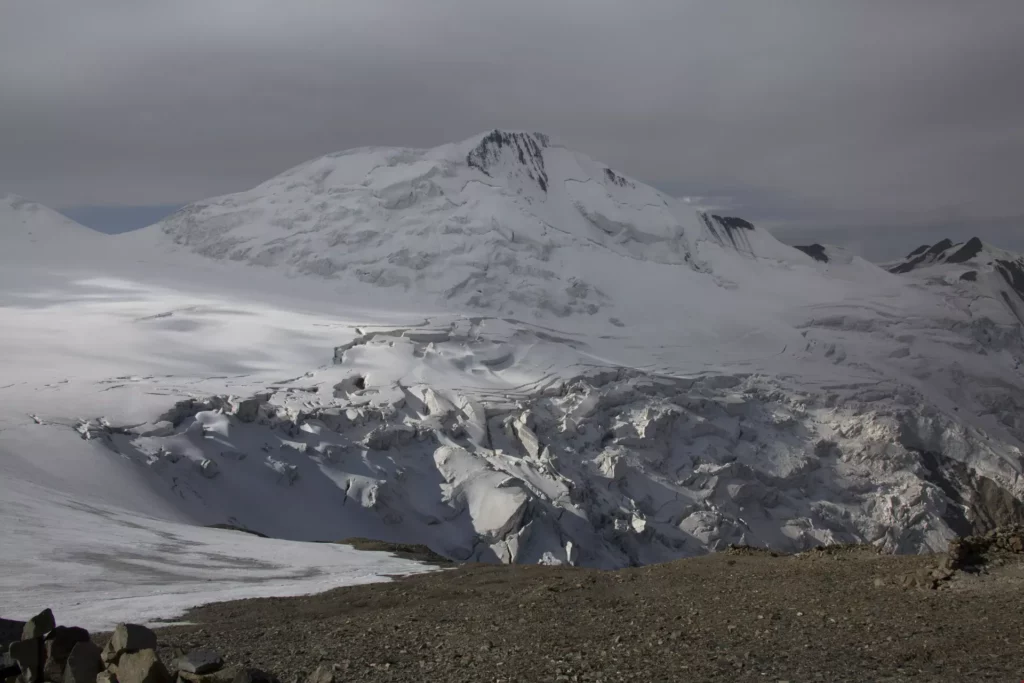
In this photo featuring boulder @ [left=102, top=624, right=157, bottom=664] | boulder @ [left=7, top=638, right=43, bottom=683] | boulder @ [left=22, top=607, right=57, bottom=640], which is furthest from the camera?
boulder @ [left=22, top=607, right=57, bottom=640]

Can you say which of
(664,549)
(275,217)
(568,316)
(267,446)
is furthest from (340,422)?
(275,217)

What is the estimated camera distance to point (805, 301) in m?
76.9

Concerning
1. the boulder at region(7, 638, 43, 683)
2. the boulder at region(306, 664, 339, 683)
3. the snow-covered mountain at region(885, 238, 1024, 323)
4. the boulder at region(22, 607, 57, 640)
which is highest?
the snow-covered mountain at region(885, 238, 1024, 323)

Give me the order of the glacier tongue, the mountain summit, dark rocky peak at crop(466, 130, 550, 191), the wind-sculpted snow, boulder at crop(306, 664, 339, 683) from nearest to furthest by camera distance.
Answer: boulder at crop(306, 664, 339, 683) → the glacier tongue → the wind-sculpted snow → the mountain summit → dark rocky peak at crop(466, 130, 550, 191)

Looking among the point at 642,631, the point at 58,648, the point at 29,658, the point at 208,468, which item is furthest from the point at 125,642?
the point at 208,468

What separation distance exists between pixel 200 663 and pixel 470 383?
4512 cm

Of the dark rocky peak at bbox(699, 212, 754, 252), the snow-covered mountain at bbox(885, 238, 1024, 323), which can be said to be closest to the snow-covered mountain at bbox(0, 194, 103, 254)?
the dark rocky peak at bbox(699, 212, 754, 252)

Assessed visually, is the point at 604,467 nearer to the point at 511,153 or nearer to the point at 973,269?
the point at 511,153

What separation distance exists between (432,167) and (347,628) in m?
72.9

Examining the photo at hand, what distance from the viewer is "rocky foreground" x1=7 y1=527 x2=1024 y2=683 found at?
823 cm

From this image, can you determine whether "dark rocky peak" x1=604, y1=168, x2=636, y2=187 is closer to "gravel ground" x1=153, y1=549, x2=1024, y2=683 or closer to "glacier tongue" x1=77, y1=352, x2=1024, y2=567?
"glacier tongue" x1=77, y1=352, x2=1024, y2=567

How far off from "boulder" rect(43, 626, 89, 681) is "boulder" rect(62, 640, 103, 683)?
195 millimetres

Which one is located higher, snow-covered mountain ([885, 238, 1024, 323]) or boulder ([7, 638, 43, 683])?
snow-covered mountain ([885, 238, 1024, 323])

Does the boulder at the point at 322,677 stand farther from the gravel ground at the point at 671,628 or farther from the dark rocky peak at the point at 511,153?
the dark rocky peak at the point at 511,153
